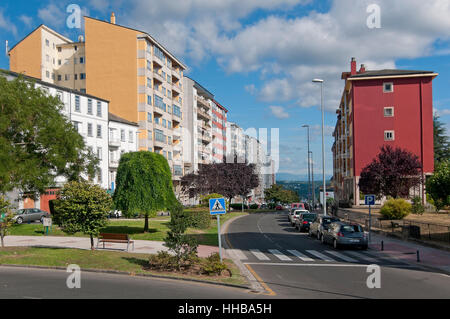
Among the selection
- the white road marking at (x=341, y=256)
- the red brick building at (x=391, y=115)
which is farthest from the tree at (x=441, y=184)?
the red brick building at (x=391, y=115)

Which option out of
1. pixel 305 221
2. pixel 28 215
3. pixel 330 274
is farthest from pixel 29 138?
pixel 305 221

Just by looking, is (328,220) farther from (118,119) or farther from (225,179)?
(118,119)

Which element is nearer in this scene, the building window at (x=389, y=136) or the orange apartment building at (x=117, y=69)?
the building window at (x=389, y=136)

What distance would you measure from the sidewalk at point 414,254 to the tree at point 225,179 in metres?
38.5

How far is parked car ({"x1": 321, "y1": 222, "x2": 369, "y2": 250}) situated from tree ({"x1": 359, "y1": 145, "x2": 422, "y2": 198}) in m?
19.9

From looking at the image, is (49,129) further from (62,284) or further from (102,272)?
(62,284)

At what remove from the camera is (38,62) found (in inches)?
2653

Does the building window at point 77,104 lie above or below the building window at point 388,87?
below

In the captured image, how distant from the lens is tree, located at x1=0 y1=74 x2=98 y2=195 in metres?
21.5

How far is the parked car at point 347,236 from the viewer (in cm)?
2270

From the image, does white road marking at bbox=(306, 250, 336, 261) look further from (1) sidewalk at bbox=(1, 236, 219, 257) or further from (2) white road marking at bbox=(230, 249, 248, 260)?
(1) sidewalk at bbox=(1, 236, 219, 257)

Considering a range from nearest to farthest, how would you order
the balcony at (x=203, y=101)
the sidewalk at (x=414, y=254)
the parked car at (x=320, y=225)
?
1. the sidewalk at (x=414, y=254)
2. the parked car at (x=320, y=225)
3. the balcony at (x=203, y=101)

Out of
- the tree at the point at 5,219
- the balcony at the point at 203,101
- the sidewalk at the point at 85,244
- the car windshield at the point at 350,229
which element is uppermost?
the balcony at the point at 203,101

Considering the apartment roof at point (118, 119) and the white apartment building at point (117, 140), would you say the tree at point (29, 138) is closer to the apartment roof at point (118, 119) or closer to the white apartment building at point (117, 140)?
the white apartment building at point (117, 140)
